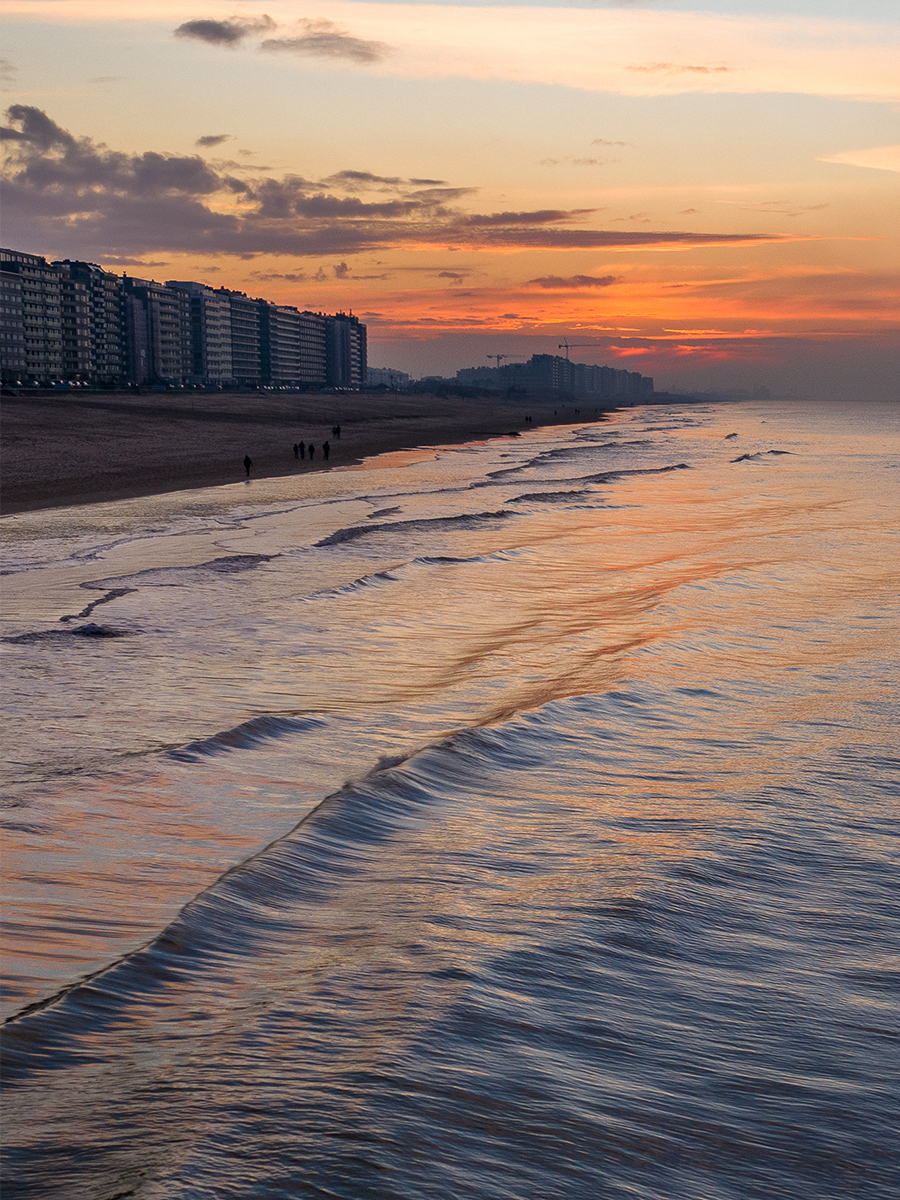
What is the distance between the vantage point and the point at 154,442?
6550 cm

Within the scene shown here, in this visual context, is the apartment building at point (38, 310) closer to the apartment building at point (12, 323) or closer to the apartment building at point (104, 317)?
the apartment building at point (12, 323)

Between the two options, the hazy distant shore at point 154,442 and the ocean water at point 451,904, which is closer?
the ocean water at point 451,904

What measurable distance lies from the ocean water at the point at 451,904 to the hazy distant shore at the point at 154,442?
961 inches

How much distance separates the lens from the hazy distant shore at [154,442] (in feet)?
139

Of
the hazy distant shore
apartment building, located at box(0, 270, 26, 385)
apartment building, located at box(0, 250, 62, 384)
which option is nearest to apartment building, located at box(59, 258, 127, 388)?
apartment building, located at box(0, 250, 62, 384)

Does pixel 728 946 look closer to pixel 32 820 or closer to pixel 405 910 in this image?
pixel 405 910

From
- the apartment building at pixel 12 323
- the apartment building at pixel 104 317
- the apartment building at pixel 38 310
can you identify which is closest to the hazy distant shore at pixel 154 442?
the apartment building at pixel 12 323

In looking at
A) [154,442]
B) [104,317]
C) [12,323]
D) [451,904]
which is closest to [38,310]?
[12,323]

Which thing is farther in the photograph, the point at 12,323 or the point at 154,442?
the point at 12,323

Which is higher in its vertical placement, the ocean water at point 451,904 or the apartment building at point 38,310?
the apartment building at point 38,310

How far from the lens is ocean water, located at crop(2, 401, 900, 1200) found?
471 cm

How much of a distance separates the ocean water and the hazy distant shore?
24.4m

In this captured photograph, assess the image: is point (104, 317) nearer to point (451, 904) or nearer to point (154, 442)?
point (154, 442)

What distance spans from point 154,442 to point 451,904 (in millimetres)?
62361
